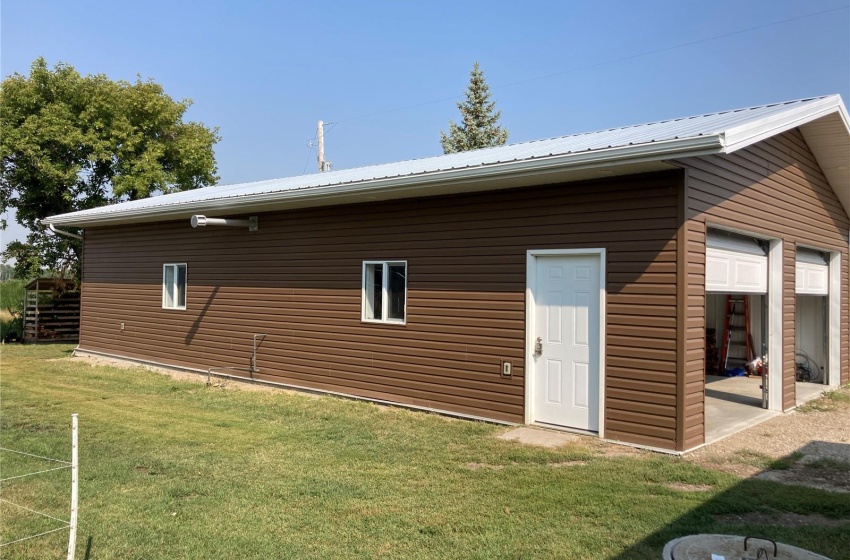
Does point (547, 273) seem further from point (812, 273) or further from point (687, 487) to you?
point (812, 273)

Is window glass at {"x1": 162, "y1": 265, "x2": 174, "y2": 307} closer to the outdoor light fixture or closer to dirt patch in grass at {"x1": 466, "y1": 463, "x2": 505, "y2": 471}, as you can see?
the outdoor light fixture

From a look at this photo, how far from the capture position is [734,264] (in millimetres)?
7930

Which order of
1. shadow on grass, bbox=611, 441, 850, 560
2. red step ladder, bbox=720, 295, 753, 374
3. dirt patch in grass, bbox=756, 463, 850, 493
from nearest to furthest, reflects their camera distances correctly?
1. shadow on grass, bbox=611, 441, 850, 560
2. dirt patch in grass, bbox=756, 463, 850, 493
3. red step ladder, bbox=720, 295, 753, 374

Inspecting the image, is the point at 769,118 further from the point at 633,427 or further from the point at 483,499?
the point at 483,499

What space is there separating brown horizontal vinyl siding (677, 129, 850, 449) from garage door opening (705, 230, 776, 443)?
25 cm

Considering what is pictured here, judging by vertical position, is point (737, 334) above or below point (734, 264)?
below

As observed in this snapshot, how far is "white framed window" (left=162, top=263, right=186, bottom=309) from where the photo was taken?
502 inches

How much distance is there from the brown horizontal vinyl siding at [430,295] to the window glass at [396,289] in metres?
0.18

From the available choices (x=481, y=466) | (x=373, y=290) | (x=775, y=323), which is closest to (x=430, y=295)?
(x=373, y=290)

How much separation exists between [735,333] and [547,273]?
25.6 ft

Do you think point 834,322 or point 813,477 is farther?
point 834,322

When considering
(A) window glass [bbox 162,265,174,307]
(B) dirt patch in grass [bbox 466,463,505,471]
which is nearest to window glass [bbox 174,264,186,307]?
(A) window glass [bbox 162,265,174,307]

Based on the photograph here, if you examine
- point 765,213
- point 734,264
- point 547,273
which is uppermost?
point 765,213

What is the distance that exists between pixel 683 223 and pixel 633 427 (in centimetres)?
215
